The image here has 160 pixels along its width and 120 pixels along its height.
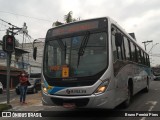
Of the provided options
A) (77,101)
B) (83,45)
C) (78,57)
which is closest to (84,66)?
(78,57)

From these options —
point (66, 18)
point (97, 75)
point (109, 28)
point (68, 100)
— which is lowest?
point (68, 100)

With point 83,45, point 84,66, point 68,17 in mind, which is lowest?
point 84,66

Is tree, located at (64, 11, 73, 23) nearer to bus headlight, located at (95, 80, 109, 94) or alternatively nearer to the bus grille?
the bus grille

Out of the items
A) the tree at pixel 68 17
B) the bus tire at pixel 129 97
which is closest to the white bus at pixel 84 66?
the bus tire at pixel 129 97

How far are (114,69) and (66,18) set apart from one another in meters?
19.2

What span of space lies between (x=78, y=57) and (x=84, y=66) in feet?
1.22

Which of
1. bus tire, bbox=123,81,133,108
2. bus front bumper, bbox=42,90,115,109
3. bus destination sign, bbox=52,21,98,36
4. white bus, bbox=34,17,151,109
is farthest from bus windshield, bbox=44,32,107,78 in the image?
bus tire, bbox=123,81,133,108

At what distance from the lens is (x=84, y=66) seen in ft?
26.8

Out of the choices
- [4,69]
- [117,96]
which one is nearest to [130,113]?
[117,96]

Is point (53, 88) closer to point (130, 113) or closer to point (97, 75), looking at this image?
point (97, 75)

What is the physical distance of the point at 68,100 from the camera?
8.02m

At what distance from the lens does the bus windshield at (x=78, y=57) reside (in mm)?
8156

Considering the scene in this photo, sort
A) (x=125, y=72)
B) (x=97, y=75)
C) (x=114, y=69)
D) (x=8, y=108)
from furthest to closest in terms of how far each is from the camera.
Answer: (x=8, y=108) < (x=125, y=72) < (x=114, y=69) < (x=97, y=75)

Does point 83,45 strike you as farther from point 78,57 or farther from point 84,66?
point 84,66
